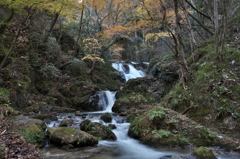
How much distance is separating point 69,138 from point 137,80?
10.2 meters

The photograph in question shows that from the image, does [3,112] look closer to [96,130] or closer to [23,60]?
[96,130]

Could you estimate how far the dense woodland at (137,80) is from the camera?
6.09m

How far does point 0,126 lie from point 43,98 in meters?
7.26

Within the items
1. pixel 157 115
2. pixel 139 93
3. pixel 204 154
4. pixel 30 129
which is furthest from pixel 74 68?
pixel 204 154

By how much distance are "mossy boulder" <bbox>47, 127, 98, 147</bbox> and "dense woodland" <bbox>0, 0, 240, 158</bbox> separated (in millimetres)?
436

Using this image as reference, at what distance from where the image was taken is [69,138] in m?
5.67

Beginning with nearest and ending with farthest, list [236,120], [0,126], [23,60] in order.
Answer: [0,126], [236,120], [23,60]

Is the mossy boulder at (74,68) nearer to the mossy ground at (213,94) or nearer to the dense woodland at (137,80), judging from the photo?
the dense woodland at (137,80)

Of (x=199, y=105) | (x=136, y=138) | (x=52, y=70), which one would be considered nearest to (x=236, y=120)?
(x=199, y=105)

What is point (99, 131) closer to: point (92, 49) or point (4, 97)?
point (4, 97)

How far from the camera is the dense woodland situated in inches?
240

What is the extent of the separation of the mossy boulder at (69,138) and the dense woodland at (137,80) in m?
0.44

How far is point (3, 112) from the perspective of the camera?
5.70 m

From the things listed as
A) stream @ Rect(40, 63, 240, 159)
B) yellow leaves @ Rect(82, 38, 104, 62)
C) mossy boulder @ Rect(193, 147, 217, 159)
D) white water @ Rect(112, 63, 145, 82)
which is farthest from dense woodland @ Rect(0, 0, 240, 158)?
white water @ Rect(112, 63, 145, 82)
